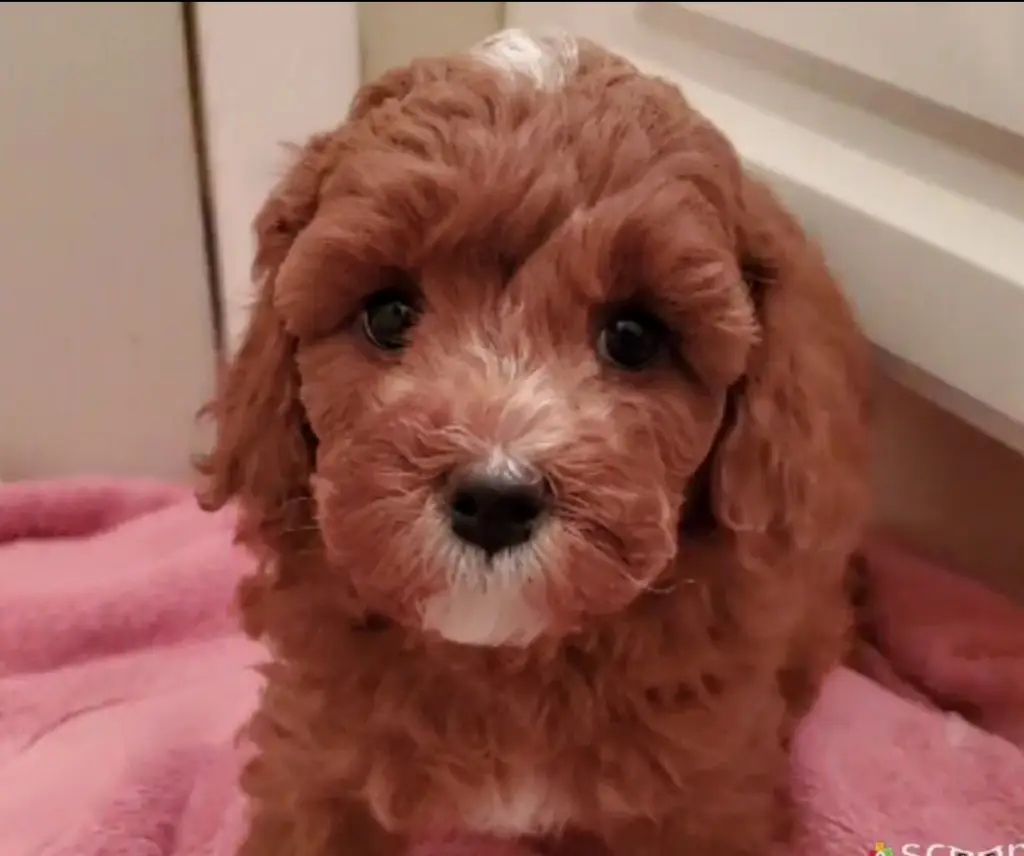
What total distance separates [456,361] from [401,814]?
1.51 feet

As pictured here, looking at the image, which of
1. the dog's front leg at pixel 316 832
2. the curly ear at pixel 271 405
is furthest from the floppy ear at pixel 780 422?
the dog's front leg at pixel 316 832

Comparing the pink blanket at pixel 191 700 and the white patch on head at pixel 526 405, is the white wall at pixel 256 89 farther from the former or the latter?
the white patch on head at pixel 526 405

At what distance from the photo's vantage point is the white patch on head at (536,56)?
124 cm

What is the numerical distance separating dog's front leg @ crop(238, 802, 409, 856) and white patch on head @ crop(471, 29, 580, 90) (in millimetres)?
725

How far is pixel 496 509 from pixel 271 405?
1.17 ft

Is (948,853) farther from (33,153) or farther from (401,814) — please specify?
(33,153)

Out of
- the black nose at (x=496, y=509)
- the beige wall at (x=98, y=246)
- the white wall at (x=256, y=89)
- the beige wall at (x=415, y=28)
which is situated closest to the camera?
the black nose at (x=496, y=509)

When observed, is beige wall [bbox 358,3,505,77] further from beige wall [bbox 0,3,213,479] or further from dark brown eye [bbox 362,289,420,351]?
dark brown eye [bbox 362,289,420,351]

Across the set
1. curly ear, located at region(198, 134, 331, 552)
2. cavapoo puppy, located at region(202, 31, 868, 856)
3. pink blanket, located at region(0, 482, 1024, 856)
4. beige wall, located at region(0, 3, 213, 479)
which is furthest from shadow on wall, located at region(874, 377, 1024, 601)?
beige wall, located at region(0, 3, 213, 479)

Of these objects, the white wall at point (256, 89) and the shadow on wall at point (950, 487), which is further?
the white wall at point (256, 89)

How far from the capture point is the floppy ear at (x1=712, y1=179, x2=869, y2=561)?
127cm

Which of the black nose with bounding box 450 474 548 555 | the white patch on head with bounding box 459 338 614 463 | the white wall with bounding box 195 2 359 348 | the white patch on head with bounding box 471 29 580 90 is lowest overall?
the white wall with bounding box 195 2 359 348

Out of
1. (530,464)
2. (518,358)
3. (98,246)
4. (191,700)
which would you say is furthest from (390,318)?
(98,246)

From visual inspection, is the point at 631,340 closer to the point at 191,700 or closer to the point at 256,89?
the point at 191,700
